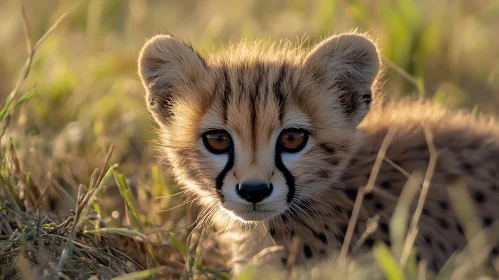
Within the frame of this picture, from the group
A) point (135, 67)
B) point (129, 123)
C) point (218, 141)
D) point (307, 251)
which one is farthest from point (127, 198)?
point (135, 67)

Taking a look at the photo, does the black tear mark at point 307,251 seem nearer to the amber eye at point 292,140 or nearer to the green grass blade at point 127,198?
the amber eye at point 292,140

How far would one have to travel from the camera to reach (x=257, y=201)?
3.40 metres

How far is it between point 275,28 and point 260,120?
11.1 feet

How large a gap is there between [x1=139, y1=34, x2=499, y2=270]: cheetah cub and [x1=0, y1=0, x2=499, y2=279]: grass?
147mm

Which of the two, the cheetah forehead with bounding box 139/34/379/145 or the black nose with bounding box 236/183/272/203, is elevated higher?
the cheetah forehead with bounding box 139/34/379/145

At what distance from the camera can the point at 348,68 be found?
3863 mm

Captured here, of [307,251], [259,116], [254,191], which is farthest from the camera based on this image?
[307,251]

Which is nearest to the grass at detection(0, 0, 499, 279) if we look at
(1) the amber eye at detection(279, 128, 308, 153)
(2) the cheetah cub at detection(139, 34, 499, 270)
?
(2) the cheetah cub at detection(139, 34, 499, 270)

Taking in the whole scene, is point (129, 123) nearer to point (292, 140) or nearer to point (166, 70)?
point (166, 70)

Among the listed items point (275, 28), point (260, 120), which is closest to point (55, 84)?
point (275, 28)

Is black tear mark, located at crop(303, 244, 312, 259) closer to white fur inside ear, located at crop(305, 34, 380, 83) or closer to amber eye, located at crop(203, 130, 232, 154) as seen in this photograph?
amber eye, located at crop(203, 130, 232, 154)

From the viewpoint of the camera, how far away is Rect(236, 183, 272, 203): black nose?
3.34 meters

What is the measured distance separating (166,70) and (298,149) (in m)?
0.80

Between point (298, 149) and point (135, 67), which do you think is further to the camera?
point (135, 67)
